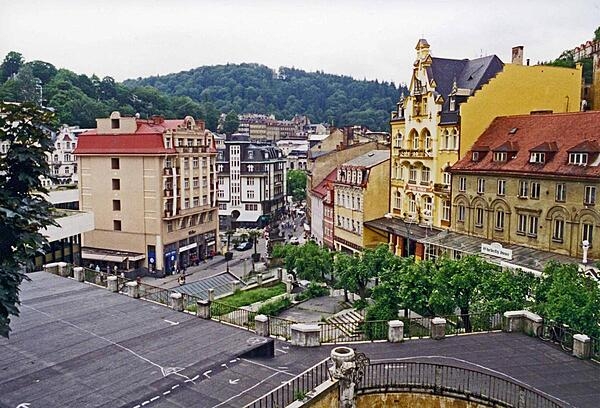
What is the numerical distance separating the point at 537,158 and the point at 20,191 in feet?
99.4

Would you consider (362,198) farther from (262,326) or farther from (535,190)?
(262,326)

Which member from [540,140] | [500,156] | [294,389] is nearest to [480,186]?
[500,156]

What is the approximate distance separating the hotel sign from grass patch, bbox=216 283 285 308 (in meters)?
15.7

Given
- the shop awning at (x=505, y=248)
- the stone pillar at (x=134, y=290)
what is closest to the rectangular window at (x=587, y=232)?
the shop awning at (x=505, y=248)

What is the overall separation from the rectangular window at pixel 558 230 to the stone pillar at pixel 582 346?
16153mm

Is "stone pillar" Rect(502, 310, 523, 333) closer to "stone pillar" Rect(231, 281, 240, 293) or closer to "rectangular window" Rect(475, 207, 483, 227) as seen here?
"rectangular window" Rect(475, 207, 483, 227)

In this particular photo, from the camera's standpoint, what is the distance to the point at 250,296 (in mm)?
42844

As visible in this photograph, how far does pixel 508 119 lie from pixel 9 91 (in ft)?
292

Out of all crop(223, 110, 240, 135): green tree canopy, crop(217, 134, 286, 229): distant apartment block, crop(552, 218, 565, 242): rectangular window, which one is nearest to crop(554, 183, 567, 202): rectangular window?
crop(552, 218, 565, 242): rectangular window

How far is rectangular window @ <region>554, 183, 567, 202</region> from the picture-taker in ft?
108

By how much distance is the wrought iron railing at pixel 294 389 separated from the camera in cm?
1409

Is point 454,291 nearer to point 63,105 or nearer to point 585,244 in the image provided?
point 585,244

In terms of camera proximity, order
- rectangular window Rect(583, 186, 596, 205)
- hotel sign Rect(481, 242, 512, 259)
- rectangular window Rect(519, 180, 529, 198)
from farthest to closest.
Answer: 1. rectangular window Rect(519, 180, 529, 198)
2. hotel sign Rect(481, 242, 512, 259)
3. rectangular window Rect(583, 186, 596, 205)

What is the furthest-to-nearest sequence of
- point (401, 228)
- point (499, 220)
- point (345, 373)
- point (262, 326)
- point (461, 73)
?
point (461, 73)
point (401, 228)
point (499, 220)
point (262, 326)
point (345, 373)
